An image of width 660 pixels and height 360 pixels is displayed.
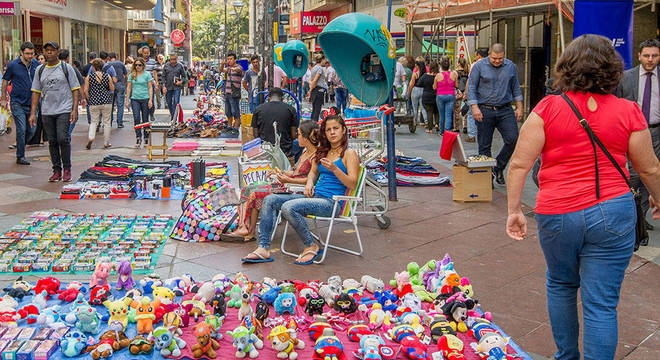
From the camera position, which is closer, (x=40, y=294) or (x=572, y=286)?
(x=572, y=286)

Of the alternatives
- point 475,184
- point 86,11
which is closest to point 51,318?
point 475,184

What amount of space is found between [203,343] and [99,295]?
120cm

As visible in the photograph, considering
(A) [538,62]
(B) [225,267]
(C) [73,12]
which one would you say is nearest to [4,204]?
(B) [225,267]

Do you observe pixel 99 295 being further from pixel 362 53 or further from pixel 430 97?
pixel 430 97

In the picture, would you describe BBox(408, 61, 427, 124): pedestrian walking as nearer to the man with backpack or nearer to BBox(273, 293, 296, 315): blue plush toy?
the man with backpack

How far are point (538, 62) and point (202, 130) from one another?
388 inches

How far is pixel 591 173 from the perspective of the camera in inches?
133

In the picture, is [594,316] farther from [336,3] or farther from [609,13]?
[336,3]

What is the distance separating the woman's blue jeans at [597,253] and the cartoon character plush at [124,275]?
2.89 m

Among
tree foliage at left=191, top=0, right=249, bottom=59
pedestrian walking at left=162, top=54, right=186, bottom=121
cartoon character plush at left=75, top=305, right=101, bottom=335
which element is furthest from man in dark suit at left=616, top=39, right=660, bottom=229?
tree foliage at left=191, top=0, right=249, bottom=59

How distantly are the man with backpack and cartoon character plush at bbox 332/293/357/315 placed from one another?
6457 mm

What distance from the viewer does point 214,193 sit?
7.44 meters

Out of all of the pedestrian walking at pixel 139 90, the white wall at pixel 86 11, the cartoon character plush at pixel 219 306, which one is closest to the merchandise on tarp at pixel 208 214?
the cartoon character plush at pixel 219 306

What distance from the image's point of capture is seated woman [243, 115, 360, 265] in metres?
6.20
